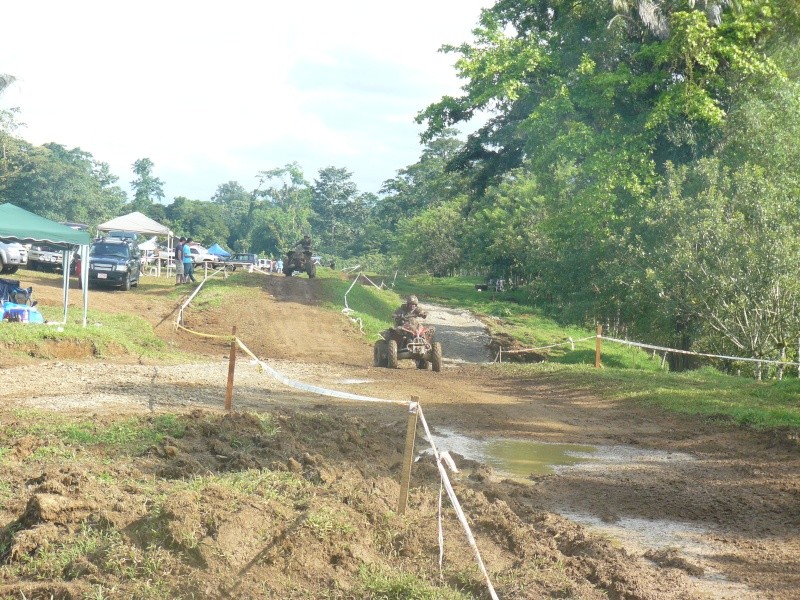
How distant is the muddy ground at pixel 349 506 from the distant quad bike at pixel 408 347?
23.2 feet

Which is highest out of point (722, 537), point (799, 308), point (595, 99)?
point (595, 99)

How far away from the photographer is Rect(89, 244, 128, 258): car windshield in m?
35.8

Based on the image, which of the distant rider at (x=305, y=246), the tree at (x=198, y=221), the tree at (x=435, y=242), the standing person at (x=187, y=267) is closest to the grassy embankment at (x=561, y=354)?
the standing person at (x=187, y=267)

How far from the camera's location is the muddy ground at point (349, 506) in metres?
5.93

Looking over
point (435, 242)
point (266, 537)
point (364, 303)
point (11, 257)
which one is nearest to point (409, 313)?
point (364, 303)

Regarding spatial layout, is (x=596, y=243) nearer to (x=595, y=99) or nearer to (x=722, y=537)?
(x=595, y=99)

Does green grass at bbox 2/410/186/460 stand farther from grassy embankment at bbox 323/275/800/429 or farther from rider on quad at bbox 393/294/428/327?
rider on quad at bbox 393/294/428/327

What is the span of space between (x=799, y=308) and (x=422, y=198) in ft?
233

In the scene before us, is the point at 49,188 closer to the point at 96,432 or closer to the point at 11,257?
the point at 11,257

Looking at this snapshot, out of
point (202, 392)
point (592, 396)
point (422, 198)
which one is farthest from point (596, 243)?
point (422, 198)

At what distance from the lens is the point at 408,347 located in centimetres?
2259

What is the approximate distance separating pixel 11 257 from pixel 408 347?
66.5 ft

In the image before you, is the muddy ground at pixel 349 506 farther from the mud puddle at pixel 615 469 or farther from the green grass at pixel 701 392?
the green grass at pixel 701 392

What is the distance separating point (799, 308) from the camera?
21188 millimetres
